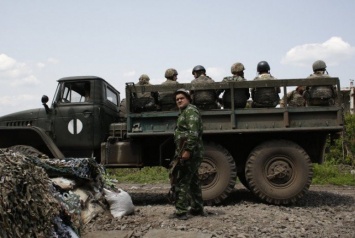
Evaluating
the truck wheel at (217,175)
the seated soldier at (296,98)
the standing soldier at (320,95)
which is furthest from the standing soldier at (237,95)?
the standing soldier at (320,95)

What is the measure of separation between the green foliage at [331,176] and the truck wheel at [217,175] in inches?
188

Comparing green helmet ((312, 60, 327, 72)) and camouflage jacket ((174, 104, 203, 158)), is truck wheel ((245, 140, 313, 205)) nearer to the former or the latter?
green helmet ((312, 60, 327, 72))

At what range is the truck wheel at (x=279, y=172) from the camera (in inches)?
270

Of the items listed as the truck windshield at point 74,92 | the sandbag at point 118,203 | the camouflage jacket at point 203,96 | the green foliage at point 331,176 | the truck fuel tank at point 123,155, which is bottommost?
the green foliage at point 331,176

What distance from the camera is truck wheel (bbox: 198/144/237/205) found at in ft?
22.5

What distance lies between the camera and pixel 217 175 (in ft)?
22.6

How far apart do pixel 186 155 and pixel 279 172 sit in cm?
219

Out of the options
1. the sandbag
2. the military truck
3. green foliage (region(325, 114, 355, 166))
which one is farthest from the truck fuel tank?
green foliage (region(325, 114, 355, 166))

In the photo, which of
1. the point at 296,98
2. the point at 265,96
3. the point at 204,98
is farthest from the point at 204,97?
the point at 296,98

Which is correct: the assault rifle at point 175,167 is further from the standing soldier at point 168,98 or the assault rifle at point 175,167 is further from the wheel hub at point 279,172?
the wheel hub at point 279,172

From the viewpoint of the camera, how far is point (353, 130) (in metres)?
13.9

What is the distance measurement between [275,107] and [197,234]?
3.20 meters

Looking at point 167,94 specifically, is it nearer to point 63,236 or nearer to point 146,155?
point 146,155

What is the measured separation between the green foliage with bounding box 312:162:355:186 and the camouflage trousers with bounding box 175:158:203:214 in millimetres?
6068
